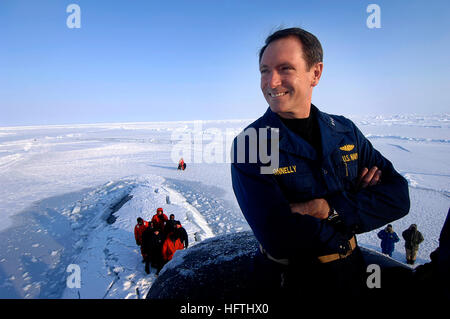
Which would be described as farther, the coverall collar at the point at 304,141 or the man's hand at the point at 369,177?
the man's hand at the point at 369,177

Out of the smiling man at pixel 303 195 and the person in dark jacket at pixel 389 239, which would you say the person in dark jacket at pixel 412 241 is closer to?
the person in dark jacket at pixel 389 239

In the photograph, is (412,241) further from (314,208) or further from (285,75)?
(285,75)

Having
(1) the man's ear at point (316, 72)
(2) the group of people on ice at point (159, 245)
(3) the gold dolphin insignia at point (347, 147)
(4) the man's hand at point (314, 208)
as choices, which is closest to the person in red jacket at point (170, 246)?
(2) the group of people on ice at point (159, 245)

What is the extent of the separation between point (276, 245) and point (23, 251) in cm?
945

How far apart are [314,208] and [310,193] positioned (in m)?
0.10

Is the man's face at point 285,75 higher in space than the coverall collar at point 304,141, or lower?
higher

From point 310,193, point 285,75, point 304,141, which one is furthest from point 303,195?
point 285,75

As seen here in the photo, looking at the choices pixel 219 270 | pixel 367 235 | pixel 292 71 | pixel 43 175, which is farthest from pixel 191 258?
pixel 43 175

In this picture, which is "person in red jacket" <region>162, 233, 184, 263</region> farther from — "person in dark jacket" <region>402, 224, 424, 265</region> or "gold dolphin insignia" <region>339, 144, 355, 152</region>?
"person in dark jacket" <region>402, 224, 424, 265</region>

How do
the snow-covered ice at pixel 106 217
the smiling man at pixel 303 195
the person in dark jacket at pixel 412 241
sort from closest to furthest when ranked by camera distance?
the smiling man at pixel 303 195 < the person in dark jacket at pixel 412 241 < the snow-covered ice at pixel 106 217

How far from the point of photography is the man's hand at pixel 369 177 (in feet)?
5.29

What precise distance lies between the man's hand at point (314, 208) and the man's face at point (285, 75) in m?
0.61

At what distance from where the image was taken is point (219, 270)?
2.14 meters

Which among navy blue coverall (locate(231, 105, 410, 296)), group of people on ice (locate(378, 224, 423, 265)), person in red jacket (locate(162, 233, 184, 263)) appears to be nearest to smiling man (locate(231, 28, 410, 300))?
navy blue coverall (locate(231, 105, 410, 296))
